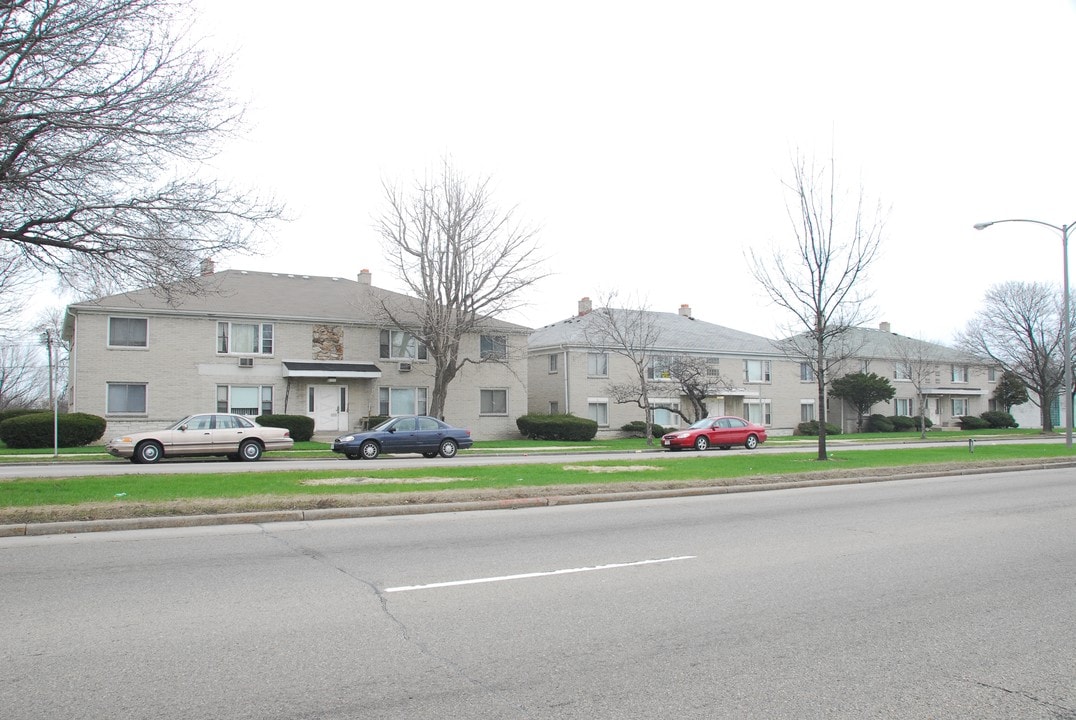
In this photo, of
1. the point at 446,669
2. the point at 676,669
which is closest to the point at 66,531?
the point at 446,669

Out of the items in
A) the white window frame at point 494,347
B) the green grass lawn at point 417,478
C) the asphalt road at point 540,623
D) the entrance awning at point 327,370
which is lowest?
the asphalt road at point 540,623

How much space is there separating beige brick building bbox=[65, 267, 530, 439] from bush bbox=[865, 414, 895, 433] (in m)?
25.9

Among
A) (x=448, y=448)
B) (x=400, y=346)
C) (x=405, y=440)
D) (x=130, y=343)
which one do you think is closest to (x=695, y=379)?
(x=400, y=346)

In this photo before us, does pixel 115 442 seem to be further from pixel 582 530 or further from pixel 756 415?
pixel 756 415

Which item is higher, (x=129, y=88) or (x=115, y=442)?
(x=129, y=88)

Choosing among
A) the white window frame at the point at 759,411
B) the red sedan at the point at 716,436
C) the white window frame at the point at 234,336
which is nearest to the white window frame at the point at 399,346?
the white window frame at the point at 234,336

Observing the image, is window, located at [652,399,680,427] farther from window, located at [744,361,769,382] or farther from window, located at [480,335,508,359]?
window, located at [480,335,508,359]

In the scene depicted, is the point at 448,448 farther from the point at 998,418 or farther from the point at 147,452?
the point at 998,418

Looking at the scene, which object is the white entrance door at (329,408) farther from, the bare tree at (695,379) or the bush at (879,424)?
the bush at (879,424)

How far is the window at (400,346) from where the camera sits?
38344mm

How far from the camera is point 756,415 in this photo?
50438mm

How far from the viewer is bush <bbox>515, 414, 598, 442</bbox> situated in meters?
39.3

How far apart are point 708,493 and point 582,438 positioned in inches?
945

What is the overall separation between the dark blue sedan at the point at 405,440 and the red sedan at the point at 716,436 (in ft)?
29.7
